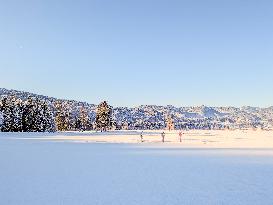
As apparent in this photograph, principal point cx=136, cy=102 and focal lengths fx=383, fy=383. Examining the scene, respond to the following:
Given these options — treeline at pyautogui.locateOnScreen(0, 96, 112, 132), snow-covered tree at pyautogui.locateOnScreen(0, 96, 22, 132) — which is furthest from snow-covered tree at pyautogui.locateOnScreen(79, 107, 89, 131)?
snow-covered tree at pyautogui.locateOnScreen(0, 96, 22, 132)

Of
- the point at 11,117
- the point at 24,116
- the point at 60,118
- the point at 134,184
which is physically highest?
the point at 60,118

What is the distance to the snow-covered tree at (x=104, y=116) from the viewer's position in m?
107

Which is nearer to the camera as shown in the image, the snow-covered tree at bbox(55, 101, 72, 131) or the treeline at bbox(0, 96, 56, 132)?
the treeline at bbox(0, 96, 56, 132)

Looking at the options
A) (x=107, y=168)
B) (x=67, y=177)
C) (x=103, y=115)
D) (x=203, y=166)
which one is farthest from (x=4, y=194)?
(x=103, y=115)

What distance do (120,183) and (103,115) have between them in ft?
313

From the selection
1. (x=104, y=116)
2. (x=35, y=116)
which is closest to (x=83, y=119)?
(x=104, y=116)

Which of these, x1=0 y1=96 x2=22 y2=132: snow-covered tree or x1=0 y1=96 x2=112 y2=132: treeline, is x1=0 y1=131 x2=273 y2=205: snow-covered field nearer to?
x1=0 y1=96 x2=22 y2=132: snow-covered tree

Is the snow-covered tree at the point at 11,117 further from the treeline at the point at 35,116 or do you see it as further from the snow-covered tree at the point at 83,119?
the snow-covered tree at the point at 83,119

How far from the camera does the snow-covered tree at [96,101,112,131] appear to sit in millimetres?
107312

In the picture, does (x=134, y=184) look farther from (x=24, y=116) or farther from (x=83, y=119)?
(x=83, y=119)

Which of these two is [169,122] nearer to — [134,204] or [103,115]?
[103,115]

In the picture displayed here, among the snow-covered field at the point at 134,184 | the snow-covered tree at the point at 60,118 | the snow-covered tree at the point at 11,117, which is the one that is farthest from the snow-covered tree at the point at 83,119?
the snow-covered field at the point at 134,184

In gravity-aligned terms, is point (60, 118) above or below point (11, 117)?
above

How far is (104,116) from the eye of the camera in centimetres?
10756
